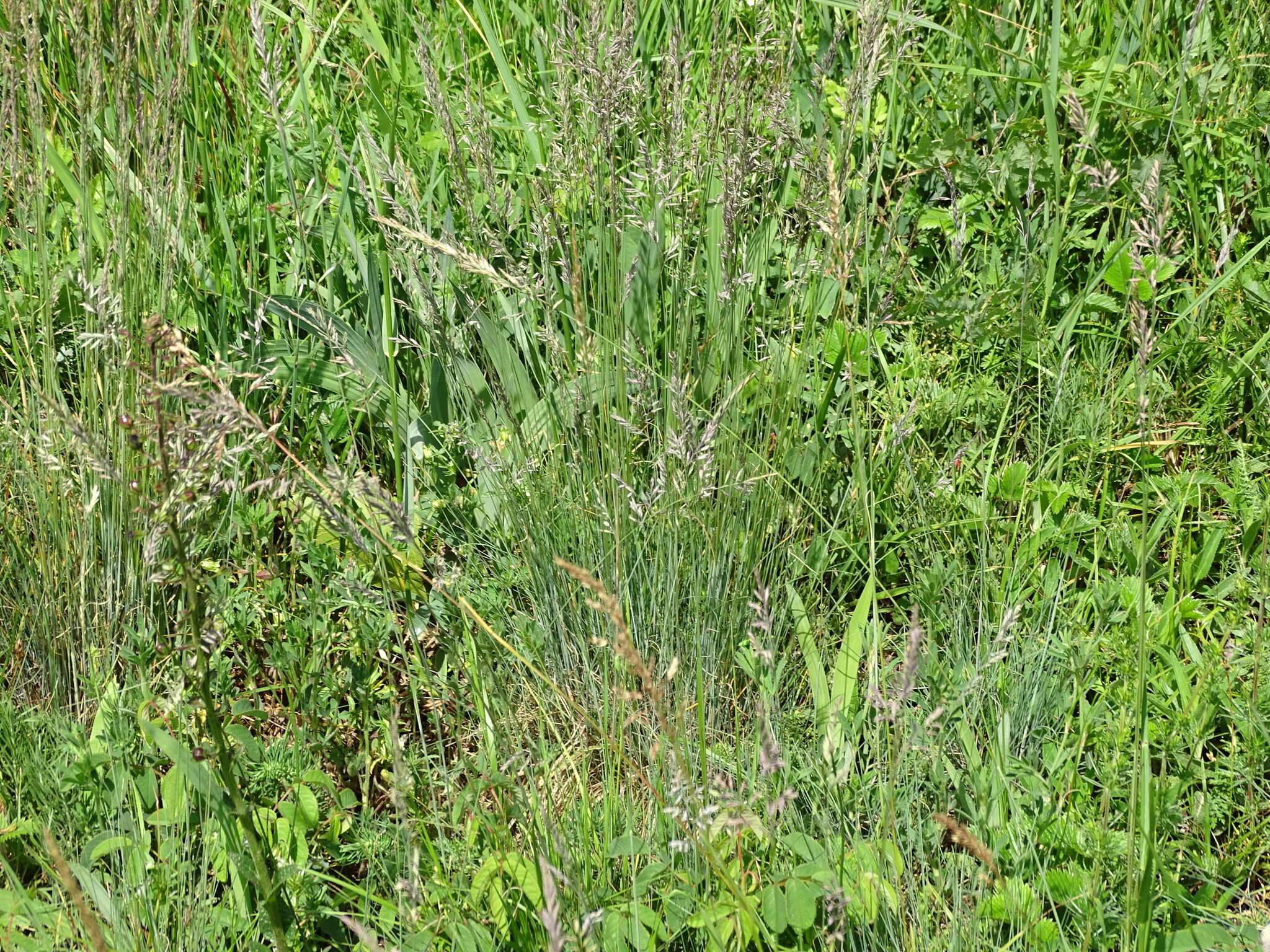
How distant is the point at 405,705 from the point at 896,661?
2.66 feet

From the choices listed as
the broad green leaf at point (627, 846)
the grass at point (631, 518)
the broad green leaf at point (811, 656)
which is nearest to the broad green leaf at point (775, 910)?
the grass at point (631, 518)

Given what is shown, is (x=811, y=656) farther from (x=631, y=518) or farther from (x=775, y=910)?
(x=775, y=910)

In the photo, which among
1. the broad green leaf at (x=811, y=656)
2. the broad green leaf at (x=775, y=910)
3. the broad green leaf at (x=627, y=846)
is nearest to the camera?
the broad green leaf at (x=775, y=910)

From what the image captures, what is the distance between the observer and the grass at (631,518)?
139cm

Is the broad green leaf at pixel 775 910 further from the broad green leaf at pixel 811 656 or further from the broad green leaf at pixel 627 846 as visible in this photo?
the broad green leaf at pixel 811 656

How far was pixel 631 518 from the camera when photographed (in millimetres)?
1699

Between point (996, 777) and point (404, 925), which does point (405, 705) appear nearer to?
point (404, 925)

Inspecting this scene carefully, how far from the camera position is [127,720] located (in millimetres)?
1634

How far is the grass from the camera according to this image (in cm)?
139

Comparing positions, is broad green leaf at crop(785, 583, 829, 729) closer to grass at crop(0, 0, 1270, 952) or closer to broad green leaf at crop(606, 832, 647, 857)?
grass at crop(0, 0, 1270, 952)

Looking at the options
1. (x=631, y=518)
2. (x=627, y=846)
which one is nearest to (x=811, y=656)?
(x=631, y=518)

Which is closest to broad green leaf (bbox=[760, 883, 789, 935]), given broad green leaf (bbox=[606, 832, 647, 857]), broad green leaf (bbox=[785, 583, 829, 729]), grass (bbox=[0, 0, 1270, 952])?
grass (bbox=[0, 0, 1270, 952])

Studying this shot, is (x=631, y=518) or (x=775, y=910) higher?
(x=631, y=518)

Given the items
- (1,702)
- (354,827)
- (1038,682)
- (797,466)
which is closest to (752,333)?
(797,466)
